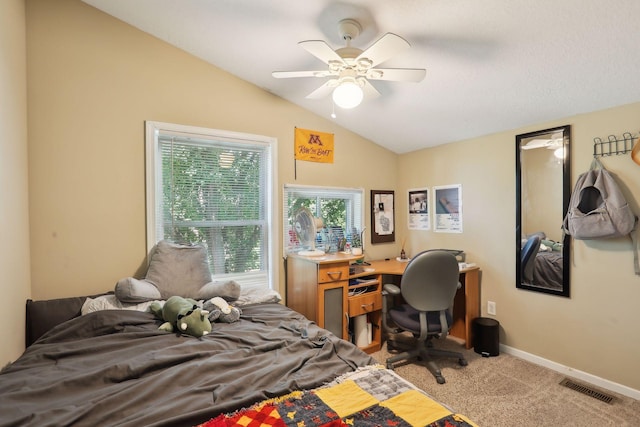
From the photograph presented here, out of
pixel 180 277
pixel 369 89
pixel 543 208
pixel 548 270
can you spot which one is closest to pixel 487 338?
pixel 548 270

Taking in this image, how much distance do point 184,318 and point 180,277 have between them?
626 mm

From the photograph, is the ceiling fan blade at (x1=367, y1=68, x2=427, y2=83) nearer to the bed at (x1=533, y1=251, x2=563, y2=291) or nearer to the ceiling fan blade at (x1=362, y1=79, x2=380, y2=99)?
the ceiling fan blade at (x1=362, y1=79, x2=380, y2=99)

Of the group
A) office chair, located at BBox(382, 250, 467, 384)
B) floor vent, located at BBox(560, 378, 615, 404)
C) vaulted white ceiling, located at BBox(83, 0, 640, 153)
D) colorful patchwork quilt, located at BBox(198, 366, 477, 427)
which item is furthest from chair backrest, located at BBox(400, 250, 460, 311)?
vaulted white ceiling, located at BBox(83, 0, 640, 153)

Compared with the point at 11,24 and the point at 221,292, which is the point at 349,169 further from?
the point at 11,24

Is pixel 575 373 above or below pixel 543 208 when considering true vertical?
below

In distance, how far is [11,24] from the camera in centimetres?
168

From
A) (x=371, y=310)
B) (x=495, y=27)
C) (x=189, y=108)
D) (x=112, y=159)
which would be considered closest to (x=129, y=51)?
(x=189, y=108)

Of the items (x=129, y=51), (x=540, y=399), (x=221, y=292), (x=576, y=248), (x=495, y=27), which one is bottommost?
(x=540, y=399)

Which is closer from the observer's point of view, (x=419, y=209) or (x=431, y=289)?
(x=431, y=289)

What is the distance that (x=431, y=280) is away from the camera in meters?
2.29

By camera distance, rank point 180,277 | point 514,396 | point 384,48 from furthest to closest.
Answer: point 180,277 → point 514,396 → point 384,48

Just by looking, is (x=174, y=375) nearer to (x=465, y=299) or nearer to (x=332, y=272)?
(x=332, y=272)

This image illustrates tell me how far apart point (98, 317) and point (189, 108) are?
1.68m

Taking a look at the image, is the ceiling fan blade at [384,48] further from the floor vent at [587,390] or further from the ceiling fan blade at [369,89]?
the floor vent at [587,390]
